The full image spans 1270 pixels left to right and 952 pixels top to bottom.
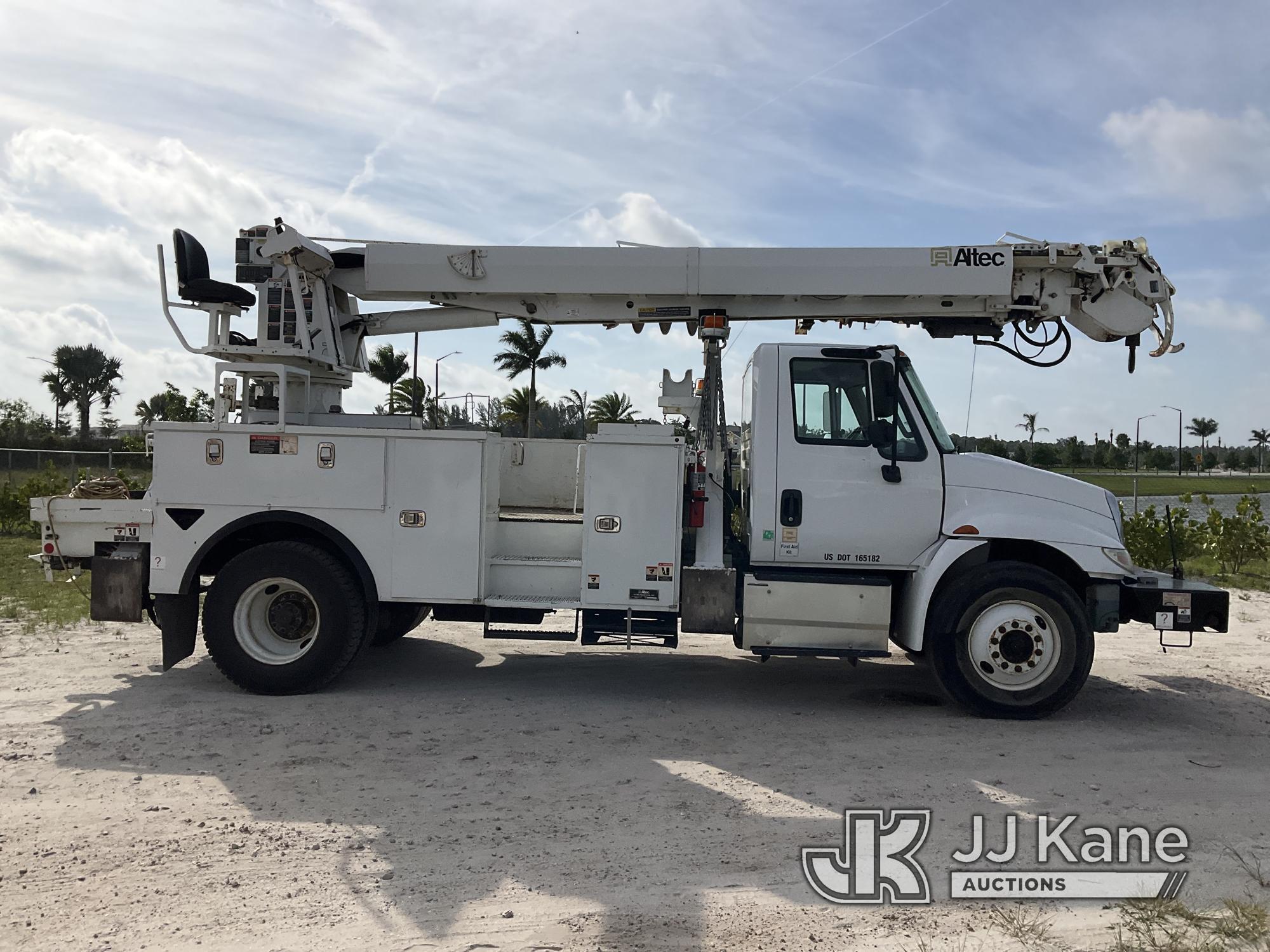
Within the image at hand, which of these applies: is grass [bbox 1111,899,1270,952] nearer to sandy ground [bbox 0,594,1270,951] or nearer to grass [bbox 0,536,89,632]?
sandy ground [bbox 0,594,1270,951]

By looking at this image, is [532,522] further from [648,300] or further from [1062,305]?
[1062,305]

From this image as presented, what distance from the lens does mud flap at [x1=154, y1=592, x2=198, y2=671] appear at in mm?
7492

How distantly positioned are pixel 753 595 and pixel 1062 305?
3463 mm

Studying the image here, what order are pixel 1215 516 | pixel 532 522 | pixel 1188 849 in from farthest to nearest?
1. pixel 1215 516
2. pixel 532 522
3. pixel 1188 849

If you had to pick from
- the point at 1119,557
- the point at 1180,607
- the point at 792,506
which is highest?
the point at 792,506

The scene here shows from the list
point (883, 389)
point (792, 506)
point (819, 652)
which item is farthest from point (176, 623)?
point (883, 389)

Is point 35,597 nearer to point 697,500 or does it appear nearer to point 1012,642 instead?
point 697,500

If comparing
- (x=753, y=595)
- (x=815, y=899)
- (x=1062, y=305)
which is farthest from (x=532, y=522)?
(x=1062, y=305)

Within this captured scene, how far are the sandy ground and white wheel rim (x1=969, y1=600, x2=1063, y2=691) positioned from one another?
407mm

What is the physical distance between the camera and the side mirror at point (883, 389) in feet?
23.6

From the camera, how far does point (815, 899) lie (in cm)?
421

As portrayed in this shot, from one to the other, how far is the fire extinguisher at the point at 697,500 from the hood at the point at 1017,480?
1.82 m

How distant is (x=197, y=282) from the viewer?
24.8 feet

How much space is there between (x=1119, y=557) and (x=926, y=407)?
70.4 inches
